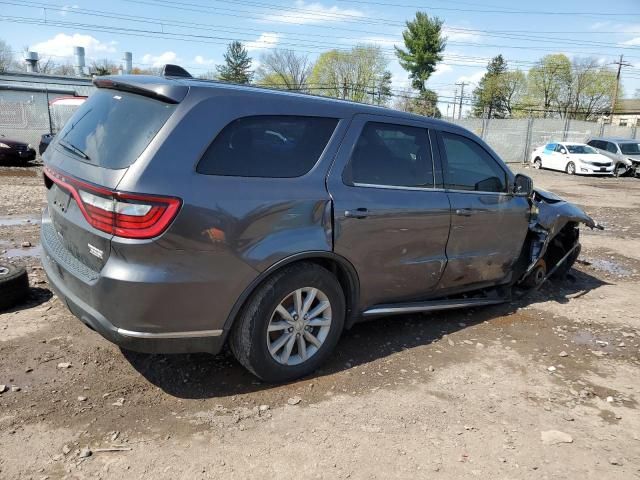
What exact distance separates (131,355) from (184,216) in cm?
144

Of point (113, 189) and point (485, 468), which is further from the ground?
point (113, 189)

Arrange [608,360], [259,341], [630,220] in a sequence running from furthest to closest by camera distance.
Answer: [630,220] < [608,360] < [259,341]

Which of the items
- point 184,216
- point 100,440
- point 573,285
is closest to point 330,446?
point 100,440

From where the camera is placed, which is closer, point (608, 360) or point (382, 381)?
point (382, 381)

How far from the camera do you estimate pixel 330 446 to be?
277cm

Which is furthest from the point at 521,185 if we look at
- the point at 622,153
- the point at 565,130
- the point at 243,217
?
the point at 565,130

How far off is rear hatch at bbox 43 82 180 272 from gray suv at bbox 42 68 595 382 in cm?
1

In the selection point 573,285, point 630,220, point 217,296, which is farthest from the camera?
point 630,220

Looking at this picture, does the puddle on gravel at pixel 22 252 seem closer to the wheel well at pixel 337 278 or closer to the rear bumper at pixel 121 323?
the rear bumper at pixel 121 323

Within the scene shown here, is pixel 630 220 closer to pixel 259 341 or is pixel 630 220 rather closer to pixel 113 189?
pixel 259 341

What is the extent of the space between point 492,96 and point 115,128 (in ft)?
237

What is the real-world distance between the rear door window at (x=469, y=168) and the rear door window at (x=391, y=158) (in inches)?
9.4

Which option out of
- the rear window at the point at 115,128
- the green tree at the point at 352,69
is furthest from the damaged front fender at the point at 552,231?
the green tree at the point at 352,69

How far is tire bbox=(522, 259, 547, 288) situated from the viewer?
5.39m
